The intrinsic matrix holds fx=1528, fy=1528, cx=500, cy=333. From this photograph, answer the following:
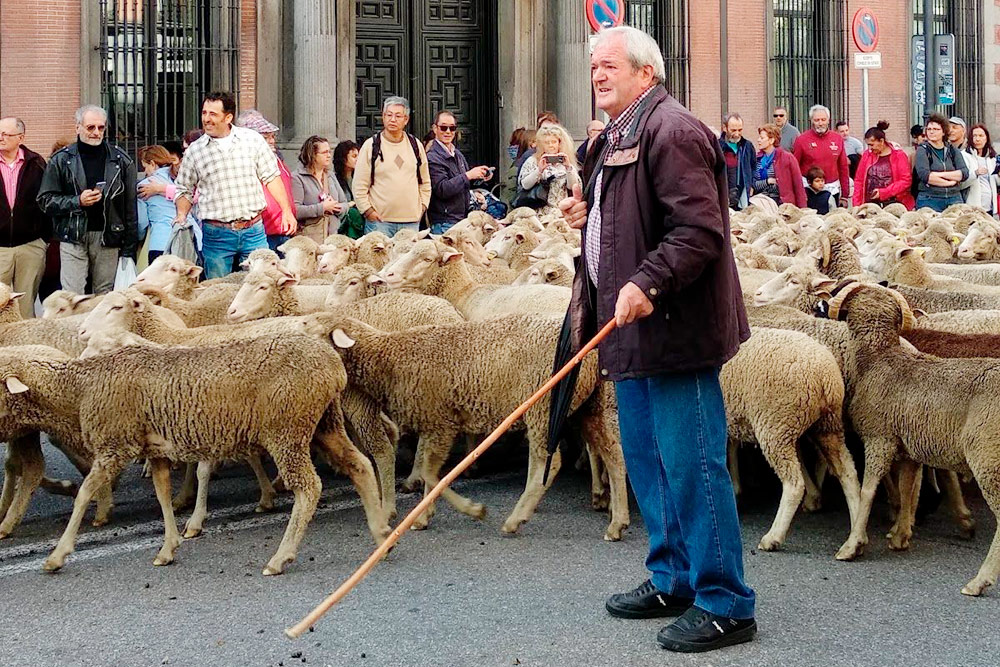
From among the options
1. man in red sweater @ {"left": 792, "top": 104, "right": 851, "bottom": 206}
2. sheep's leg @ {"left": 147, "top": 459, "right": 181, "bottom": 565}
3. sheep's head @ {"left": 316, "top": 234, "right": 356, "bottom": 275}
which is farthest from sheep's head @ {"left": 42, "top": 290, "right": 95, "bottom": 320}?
man in red sweater @ {"left": 792, "top": 104, "right": 851, "bottom": 206}

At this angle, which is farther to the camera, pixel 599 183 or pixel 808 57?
pixel 808 57

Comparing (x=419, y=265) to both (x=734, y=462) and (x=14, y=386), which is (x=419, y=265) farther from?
(x=14, y=386)

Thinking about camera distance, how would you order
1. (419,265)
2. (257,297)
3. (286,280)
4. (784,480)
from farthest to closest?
(419,265), (286,280), (257,297), (784,480)

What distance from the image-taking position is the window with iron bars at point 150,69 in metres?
18.3

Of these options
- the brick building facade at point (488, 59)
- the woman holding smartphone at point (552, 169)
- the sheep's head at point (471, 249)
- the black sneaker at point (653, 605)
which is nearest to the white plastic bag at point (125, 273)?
the sheep's head at point (471, 249)

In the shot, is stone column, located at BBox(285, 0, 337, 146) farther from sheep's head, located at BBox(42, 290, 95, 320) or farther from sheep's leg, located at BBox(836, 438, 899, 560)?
sheep's leg, located at BBox(836, 438, 899, 560)

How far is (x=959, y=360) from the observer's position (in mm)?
6359

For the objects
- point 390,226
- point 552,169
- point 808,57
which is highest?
point 808,57

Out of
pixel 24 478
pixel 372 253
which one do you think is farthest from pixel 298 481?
pixel 372 253

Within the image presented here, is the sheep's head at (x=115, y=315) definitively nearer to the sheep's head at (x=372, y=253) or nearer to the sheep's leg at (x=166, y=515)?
the sheep's leg at (x=166, y=515)

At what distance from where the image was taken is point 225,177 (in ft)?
33.3

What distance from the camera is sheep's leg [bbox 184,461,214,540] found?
693 cm

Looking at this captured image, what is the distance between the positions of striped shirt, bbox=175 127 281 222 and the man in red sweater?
28.8 ft

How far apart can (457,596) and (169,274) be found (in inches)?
149
